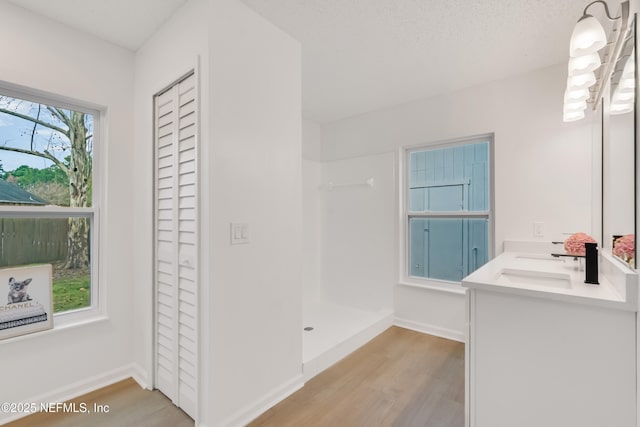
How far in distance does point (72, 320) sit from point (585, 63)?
3264 millimetres

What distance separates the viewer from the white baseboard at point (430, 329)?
2.73 meters

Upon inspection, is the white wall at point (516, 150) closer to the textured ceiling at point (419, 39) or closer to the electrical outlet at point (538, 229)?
the electrical outlet at point (538, 229)

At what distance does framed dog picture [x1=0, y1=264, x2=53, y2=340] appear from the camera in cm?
170

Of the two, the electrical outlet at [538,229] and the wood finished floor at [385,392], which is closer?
the wood finished floor at [385,392]

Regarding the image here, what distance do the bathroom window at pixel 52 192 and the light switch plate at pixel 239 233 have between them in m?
1.18

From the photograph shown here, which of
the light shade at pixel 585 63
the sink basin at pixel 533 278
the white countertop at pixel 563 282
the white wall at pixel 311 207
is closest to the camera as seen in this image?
the white countertop at pixel 563 282

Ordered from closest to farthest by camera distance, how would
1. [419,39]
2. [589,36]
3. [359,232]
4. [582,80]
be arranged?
[589,36] < [582,80] < [419,39] < [359,232]

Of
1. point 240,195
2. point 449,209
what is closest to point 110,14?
point 240,195

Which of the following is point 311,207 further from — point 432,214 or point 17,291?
point 17,291

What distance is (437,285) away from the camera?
9.73 ft

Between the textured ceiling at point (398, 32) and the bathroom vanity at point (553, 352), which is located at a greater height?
the textured ceiling at point (398, 32)

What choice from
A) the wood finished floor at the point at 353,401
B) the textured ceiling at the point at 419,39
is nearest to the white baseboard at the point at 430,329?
the wood finished floor at the point at 353,401

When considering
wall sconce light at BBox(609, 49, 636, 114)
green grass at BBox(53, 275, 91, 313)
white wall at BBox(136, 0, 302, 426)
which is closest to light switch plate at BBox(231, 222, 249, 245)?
white wall at BBox(136, 0, 302, 426)

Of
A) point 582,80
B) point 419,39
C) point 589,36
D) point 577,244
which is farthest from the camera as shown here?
point 419,39
